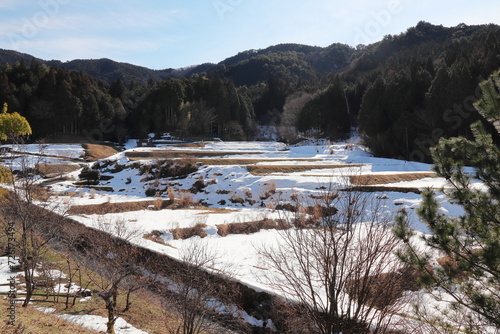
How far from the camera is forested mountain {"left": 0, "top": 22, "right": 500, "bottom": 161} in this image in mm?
26547

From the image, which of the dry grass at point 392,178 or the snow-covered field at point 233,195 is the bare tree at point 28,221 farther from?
the dry grass at point 392,178

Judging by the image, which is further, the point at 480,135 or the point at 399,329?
the point at 399,329

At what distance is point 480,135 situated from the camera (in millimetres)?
3883

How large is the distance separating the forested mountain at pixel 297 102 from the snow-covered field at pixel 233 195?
561cm

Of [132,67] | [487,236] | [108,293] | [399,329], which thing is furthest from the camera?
[132,67]

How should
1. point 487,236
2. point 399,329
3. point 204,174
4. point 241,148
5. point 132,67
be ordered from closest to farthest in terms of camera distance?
point 487,236
point 399,329
point 204,174
point 241,148
point 132,67

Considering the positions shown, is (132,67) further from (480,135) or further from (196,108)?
(480,135)

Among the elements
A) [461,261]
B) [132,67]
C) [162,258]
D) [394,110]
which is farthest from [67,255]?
[132,67]

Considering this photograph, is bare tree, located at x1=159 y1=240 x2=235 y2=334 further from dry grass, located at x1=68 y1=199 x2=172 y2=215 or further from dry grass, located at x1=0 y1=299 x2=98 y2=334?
dry grass, located at x1=68 y1=199 x2=172 y2=215

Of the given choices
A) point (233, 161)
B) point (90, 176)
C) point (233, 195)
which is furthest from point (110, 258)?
point (233, 161)

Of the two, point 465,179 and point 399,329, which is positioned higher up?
point 465,179

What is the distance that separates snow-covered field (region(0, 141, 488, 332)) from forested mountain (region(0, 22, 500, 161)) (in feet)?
18.4

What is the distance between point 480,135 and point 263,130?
2086 inches

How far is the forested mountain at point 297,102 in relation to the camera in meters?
26.5
